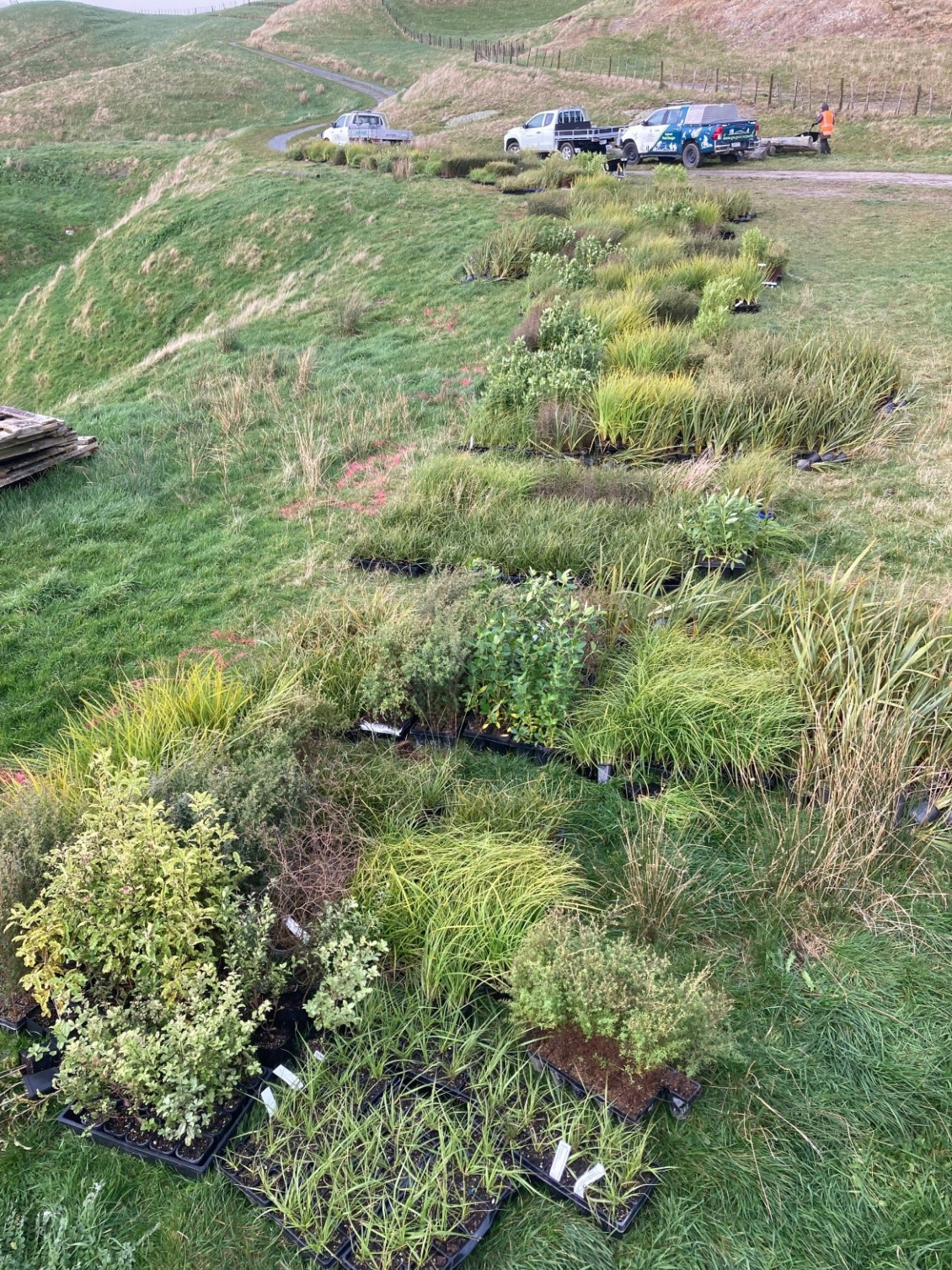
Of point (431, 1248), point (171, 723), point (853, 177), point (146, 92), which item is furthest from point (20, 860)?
point (146, 92)

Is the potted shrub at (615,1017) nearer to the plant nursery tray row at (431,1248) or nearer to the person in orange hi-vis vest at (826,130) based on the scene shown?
the plant nursery tray row at (431,1248)

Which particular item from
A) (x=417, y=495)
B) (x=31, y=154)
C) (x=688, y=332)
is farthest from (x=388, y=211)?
(x=31, y=154)

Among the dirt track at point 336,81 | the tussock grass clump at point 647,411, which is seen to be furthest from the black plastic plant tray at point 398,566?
the dirt track at point 336,81

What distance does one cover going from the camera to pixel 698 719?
368 centimetres

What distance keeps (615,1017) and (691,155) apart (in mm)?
23946

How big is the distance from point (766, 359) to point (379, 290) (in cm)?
795

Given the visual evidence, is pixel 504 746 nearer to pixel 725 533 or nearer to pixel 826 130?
pixel 725 533

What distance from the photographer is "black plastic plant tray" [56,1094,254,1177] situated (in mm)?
2344

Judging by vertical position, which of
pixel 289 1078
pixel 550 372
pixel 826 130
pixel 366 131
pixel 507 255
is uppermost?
pixel 366 131

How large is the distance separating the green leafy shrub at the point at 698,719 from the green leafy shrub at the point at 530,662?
0.18m

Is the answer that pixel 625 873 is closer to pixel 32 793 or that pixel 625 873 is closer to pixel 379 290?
pixel 32 793

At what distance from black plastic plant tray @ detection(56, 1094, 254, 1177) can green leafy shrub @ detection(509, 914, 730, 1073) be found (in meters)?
0.93

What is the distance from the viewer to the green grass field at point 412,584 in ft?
7.37

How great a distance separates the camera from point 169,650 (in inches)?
198
